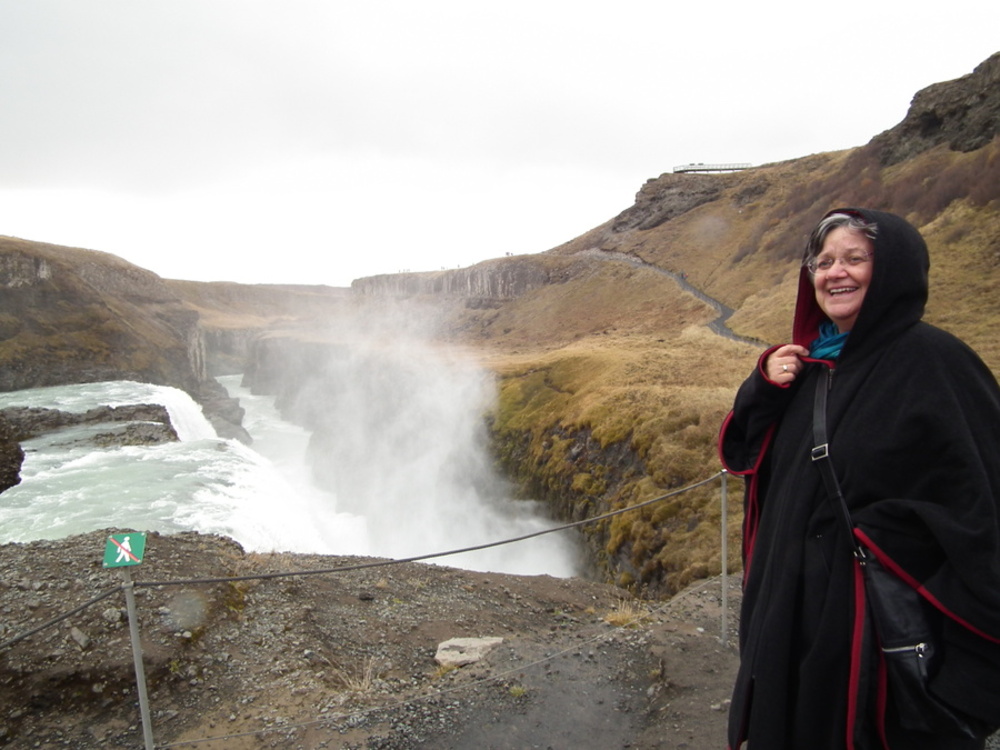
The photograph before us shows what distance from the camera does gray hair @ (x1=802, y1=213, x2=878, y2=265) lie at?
2.46m

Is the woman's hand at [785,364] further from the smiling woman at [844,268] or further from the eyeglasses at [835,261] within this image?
the eyeglasses at [835,261]

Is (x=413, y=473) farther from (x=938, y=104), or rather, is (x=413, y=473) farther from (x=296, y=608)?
(x=938, y=104)

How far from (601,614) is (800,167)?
85.0 metres

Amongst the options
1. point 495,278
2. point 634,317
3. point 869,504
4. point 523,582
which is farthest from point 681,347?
point 495,278

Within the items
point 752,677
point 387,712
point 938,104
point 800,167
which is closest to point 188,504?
point 387,712

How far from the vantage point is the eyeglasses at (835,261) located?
2457 millimetres

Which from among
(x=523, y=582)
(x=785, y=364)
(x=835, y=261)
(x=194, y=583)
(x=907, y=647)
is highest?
(x=835, y=261)

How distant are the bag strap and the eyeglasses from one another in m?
0.45

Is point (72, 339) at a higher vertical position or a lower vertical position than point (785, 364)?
higher

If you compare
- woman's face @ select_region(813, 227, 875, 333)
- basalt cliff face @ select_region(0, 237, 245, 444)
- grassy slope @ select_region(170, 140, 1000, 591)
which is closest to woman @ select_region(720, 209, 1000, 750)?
woman's face @ select_region(813, 227, 875, 333)

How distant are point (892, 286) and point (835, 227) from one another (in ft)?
1.28

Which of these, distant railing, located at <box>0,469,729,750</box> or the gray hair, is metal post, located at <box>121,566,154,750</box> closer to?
distant railing, located at <box>0,469,729,750</box>

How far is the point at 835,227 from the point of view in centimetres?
257

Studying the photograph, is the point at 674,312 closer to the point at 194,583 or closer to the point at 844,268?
the point at 194,583
